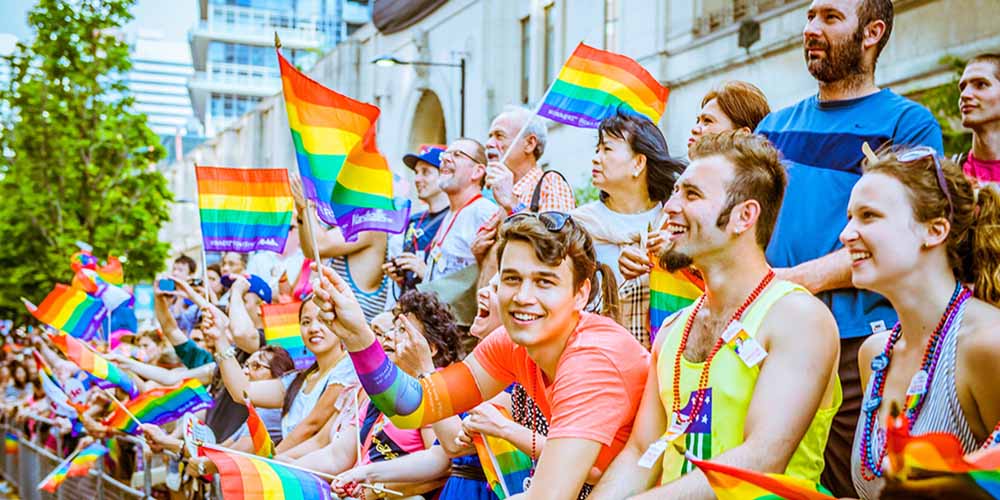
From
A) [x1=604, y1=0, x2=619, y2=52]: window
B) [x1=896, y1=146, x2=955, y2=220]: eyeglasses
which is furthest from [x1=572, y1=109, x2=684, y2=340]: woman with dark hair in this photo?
[x1=604, y1=0, x2=619, y2=52]: window

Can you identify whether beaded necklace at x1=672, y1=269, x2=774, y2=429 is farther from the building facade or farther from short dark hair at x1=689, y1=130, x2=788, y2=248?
the building facade

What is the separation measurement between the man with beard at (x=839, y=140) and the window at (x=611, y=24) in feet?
50.3

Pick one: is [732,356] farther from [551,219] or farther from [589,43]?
[589,43]

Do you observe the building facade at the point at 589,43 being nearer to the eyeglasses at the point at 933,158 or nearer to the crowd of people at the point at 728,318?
the crowd of people at the point at 728,318

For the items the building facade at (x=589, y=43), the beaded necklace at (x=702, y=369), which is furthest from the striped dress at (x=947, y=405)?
the building facade at (x=589, y=43)

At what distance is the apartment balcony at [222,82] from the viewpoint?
8212 cm

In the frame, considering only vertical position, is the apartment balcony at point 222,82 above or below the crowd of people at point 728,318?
above

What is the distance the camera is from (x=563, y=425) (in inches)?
149

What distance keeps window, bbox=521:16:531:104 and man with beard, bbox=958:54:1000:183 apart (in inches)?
770

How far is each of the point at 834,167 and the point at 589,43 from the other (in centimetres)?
1560

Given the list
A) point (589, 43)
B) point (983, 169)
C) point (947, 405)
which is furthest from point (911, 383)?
point (589, 43)

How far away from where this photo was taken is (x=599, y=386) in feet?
12.7

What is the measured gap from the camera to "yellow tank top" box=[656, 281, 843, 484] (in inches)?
136

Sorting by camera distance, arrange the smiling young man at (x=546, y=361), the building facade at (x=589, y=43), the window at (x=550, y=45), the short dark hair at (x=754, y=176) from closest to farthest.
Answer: the short dark hair at (x=754, y=176) < the smiling young man at (x=546, y=361) < the building facade at (x=589, y=43) < the window at (x=550, y=45)
